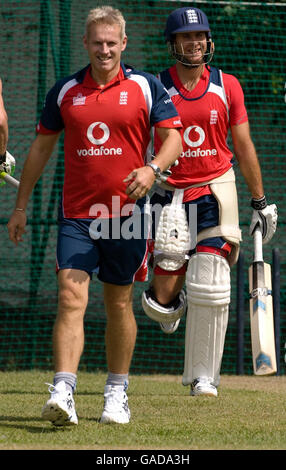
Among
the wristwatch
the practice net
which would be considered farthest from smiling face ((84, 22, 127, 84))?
the practice net

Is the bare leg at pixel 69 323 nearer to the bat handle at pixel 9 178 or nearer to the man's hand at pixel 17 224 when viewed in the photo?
the man's hand at pixel 17 224

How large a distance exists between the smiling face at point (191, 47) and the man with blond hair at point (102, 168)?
4.34 feet

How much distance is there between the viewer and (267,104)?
31.8ft

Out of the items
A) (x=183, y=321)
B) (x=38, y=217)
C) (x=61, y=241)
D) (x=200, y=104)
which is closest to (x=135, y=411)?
(x=61, y=241)

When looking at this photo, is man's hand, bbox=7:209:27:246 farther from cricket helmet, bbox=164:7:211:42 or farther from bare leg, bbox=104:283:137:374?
cricket helmet, bbox=164:7:211:42

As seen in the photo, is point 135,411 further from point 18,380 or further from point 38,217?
point 38,217

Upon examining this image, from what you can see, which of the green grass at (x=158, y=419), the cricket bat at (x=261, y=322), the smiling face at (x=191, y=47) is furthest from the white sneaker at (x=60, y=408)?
the smiling face at (x=191, y=47)

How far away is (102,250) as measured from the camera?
5.09m

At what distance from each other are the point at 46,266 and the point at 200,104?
392 cm

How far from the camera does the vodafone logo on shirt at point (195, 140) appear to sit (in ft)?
21.0

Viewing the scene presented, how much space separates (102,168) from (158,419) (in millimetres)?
1343

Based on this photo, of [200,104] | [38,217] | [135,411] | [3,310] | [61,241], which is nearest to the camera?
[61,241]

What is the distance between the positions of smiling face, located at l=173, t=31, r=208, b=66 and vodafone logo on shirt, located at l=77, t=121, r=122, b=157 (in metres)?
1.59

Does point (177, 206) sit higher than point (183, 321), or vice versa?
point (183, 321)
